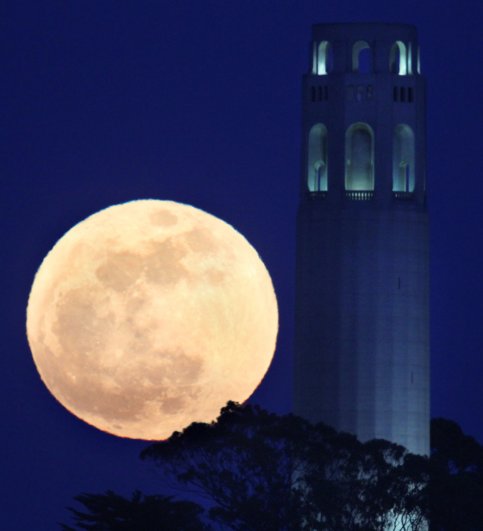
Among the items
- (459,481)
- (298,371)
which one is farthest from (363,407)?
(459,481)

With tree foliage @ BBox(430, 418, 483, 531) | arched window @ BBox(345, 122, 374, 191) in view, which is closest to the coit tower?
arched window @ BBox(345, 122, 374, 191)

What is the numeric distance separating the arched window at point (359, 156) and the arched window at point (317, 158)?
1128 mm

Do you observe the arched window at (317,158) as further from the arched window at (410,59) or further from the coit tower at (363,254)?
the arched window at (410,59)

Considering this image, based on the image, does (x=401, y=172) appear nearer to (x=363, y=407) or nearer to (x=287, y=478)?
(x=363, y=407)

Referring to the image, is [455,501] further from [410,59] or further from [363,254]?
[410,59]

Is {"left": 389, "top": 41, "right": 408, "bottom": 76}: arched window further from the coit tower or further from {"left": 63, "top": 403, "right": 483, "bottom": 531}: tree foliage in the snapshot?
{"left": 63, "top": 403, "right": 483, "bottom": 531}: tree foliage

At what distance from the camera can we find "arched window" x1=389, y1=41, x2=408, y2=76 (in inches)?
5497

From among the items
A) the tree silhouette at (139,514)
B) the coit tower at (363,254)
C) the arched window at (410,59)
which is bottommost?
the tree silhouette at (139,514)

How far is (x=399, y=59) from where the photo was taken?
5507 inches

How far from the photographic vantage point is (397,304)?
136 m

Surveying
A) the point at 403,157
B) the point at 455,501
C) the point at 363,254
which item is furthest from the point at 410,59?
the point at 455,501

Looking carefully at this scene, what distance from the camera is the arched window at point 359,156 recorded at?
139 metres

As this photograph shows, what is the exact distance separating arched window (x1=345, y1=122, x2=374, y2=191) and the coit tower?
0.05 meters

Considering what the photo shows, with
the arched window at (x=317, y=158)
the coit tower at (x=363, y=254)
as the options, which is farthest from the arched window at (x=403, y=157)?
the arched window at (x=317, y=158)
